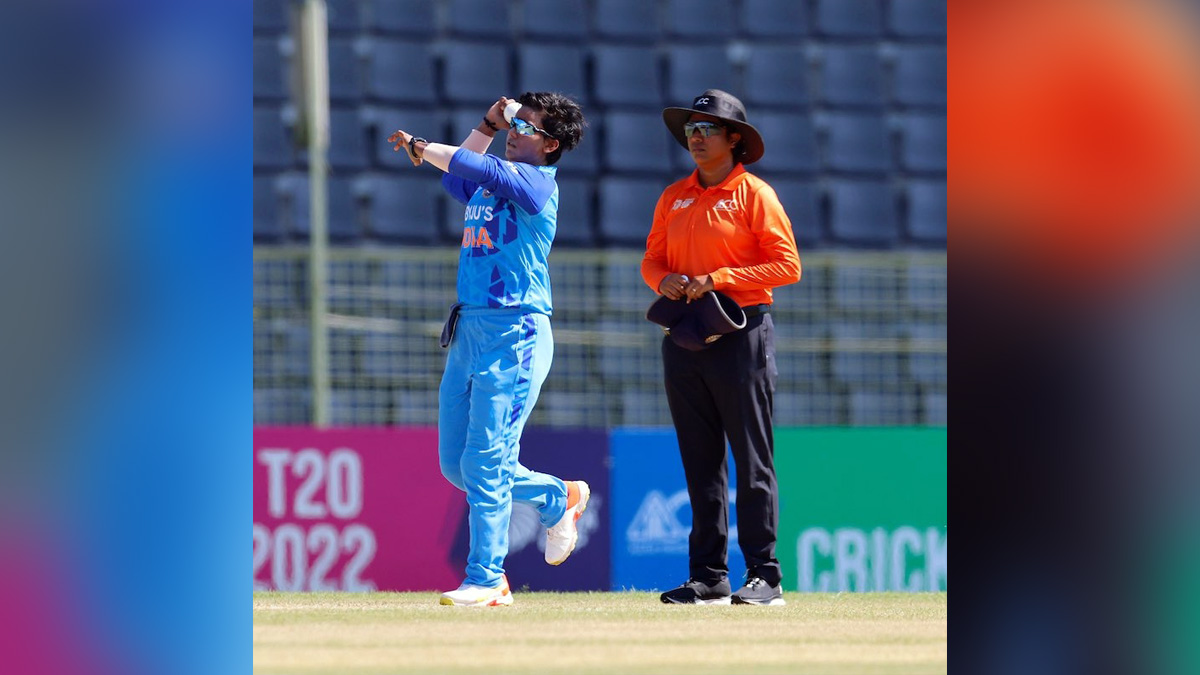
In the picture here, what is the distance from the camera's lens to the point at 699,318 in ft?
19.4

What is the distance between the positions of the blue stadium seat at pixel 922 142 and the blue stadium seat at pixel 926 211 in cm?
14

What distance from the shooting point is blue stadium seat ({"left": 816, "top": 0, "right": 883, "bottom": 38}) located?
1220cm

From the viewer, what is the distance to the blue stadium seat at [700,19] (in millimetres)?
12031

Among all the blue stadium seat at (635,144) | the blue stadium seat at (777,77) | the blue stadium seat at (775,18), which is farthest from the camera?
the blue stadium seat at (775,18)

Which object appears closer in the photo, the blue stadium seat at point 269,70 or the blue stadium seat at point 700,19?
the blue stadium seat at point 269,70

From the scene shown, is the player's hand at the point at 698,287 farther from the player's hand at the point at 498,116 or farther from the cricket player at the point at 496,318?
the player's hand at the point at 498,116

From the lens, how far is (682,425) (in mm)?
6141

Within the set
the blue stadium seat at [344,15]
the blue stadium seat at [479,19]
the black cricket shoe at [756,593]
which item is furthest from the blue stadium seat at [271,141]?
the black cricket shoe at [756,593]

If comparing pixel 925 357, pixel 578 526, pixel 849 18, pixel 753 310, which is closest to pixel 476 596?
pixel 753 310

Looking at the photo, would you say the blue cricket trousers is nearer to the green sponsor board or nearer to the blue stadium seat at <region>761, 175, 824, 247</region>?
the green sponsor board
